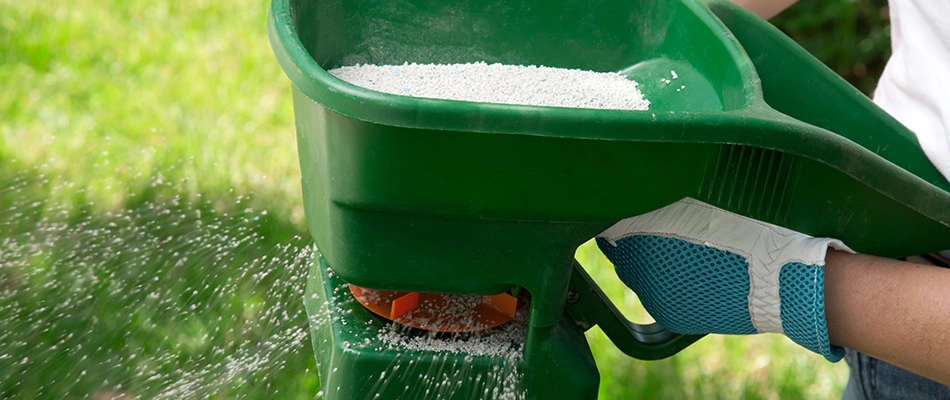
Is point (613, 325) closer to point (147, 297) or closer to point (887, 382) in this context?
point (887, 382)

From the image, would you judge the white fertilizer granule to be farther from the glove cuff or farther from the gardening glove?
the glove cuff

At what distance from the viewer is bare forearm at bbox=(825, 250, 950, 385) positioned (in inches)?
38.9

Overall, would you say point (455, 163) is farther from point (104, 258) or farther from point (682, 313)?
point (104, 258)

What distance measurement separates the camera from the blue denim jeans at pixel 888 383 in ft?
4.36

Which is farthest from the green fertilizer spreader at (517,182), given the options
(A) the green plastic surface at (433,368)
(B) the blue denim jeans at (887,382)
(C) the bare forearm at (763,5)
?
(B) the blue denim jeans at (887,382)

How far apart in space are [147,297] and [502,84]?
1156 millimetres

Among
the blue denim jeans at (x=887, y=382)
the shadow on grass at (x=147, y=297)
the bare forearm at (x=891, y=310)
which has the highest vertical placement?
the bare forearm at (x=891, y=310)

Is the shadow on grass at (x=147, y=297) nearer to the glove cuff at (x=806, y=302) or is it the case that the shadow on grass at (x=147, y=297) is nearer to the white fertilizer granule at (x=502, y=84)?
the white fertilizer granule at (x=502, y=84)

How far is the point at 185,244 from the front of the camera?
2150 millimetres

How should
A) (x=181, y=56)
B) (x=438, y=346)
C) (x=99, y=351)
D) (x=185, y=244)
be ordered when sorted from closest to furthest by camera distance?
(x=438, y=346) → (x=99, y=351) → (x=185, y=244) → (x=181, y=56)

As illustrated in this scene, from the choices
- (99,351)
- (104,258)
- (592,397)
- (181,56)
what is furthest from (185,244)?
(592,397)

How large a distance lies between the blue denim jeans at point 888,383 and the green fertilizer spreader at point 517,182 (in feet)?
1.19

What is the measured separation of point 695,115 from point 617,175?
3.6 inches

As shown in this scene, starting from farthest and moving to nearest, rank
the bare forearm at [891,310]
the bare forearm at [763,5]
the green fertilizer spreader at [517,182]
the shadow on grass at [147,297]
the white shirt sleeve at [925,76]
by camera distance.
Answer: the shadow on grass at [147,297] → the bare forearm at [763,5] → the white shirt sleeve at [925,76] → the bare forearm at [891,310] → the green fertilizer spreader at [517,182]
